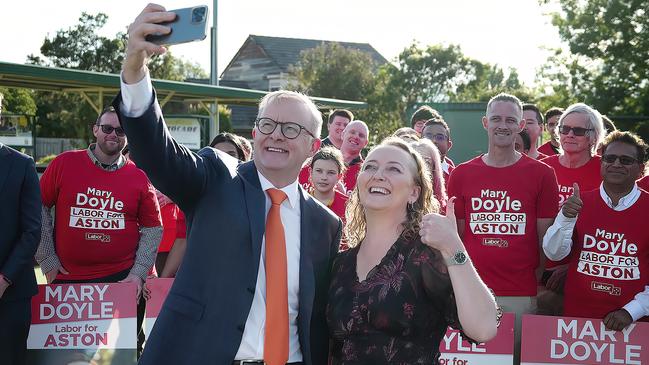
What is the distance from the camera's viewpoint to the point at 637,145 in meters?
5.69

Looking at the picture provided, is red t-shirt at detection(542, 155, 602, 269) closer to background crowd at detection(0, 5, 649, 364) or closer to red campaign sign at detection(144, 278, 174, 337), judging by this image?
background crowd at detection(0, 5, 649, 364)

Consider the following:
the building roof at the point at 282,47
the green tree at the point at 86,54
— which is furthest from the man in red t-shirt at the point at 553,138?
the building roof at the point at 282,47

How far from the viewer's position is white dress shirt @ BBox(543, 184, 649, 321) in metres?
5.38

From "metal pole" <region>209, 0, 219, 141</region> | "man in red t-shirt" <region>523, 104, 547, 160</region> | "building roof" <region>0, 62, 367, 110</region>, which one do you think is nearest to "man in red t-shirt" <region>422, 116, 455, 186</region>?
"man in red t-shirt" <region>523, 104, 547, 160</region>

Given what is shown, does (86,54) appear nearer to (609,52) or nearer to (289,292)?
(609,52)

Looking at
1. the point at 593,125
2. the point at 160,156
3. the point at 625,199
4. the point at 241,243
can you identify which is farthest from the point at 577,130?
the point at 160,156

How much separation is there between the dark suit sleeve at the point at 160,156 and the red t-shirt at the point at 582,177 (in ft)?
13.3

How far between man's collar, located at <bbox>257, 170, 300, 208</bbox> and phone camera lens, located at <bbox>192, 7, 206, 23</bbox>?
1.03 m

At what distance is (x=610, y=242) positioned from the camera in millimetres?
5500

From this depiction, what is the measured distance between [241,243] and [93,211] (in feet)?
10.7

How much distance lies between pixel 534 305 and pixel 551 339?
0.34 m

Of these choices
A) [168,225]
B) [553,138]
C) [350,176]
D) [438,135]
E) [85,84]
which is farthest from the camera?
[85,84]

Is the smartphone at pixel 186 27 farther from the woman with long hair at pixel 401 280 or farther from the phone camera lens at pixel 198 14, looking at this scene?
the woman with long hair at pixel 401 280

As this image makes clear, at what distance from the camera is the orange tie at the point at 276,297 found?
334 cm
